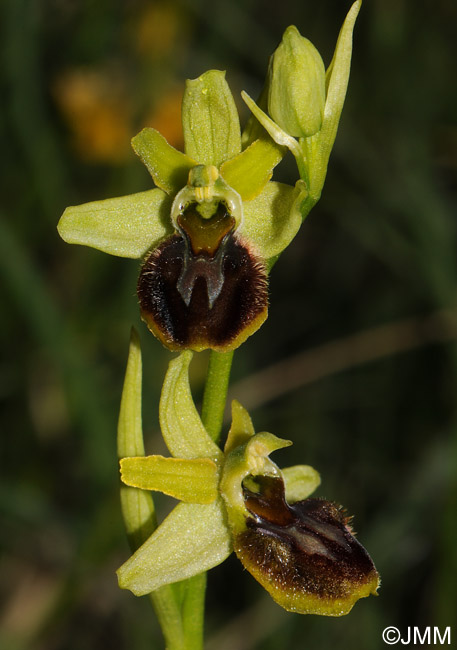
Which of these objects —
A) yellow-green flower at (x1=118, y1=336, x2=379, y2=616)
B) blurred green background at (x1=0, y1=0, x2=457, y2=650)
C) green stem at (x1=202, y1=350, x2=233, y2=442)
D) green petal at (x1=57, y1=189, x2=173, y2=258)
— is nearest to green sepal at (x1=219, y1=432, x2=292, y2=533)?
yellow-green flower at (x1=118, y1=336, x2=379, y2=616)

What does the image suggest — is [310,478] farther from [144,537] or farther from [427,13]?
[427,13]

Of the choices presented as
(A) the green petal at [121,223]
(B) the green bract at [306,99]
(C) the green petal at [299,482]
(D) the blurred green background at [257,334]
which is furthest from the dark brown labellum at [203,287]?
(D) the blurred green background at [257,334]

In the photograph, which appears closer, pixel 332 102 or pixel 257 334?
pixel 332 102

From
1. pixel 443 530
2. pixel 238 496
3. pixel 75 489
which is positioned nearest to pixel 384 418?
pixel 443 530

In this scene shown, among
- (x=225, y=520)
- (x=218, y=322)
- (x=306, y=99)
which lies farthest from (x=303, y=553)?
(x=306, y=99)

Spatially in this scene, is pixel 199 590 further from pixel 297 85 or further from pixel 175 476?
pixel 297 85

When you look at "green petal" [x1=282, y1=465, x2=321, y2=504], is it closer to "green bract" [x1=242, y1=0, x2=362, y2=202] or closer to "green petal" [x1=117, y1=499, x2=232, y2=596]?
"green petal" [x1=117, y1=499, x2=232, y2=596]
